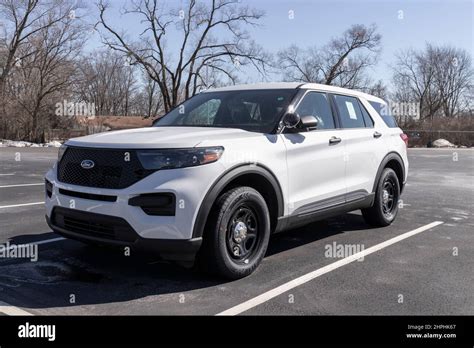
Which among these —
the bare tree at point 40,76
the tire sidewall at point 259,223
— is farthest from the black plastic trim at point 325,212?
the bare tree at point 40,76

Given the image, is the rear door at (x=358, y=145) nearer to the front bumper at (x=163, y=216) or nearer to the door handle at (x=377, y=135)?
the door handle at (x=377, y=135)

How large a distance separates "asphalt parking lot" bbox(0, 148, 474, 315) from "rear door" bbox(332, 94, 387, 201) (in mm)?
740

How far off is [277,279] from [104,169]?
1.88 meters

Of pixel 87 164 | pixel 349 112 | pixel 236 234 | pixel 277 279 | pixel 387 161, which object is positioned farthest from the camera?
pixel 387 161

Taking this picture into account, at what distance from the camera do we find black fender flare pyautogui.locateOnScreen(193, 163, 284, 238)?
13.4ft

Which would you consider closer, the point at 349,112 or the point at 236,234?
the point at 236,234

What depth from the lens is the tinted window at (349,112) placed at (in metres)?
6.16

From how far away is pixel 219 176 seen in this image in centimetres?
424

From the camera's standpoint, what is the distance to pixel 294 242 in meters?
6.08

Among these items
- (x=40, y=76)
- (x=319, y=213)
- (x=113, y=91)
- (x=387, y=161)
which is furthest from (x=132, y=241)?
(x=113, y=91)

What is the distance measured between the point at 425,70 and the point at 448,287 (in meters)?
64.3

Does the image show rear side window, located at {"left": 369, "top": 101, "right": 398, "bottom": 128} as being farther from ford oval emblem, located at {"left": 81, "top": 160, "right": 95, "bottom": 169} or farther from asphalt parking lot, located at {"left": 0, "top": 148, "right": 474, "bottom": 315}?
ford oval emblem, located at {"left": 81, "top": 160, "right": 95, "bottom": 169}

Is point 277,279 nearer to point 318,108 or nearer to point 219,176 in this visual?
point 219,176
